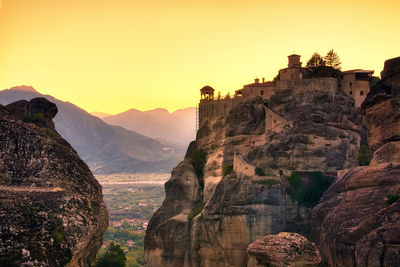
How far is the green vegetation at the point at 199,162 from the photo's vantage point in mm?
115375

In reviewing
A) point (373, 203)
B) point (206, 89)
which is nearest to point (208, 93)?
point (206, 89)

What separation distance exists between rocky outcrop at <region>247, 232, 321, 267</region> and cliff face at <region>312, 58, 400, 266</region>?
48.7ft

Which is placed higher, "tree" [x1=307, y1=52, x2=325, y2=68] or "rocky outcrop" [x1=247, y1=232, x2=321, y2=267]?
"tree" [x1=307, y1=52, x2=325, y2=68]

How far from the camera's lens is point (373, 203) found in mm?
56000

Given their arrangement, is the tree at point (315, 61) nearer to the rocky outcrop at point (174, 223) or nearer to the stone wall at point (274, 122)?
the stone wall at point (274, 122)

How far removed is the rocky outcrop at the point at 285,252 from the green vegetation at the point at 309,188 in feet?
177

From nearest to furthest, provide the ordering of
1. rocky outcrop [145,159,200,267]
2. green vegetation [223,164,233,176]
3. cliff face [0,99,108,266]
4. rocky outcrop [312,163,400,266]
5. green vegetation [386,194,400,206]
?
cliff face [0,99,108,266] < rocky outcrop [312,163,400,266] < green vegetation [386,194,400,206] < green vegetation [223,164,233,176] < rocky outcrop [145,159,200,267]

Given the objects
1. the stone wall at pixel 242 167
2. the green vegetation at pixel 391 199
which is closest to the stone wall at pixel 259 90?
the stone wall at pixel 242 167

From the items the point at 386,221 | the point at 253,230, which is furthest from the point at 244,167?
the point at 386,221

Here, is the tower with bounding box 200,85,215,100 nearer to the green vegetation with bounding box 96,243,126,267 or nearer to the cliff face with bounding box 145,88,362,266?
the cliff face with bounding box 145,88,362,266

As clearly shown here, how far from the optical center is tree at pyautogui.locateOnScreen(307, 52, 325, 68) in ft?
359

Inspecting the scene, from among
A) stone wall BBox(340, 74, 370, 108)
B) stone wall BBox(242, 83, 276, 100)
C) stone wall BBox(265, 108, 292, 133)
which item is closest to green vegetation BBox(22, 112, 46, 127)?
stone wall BBox(265, 108, 292, 133)

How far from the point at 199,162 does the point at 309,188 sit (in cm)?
3046

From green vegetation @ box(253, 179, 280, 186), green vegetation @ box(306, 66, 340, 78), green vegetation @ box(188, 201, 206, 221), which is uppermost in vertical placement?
green vegetation @ box(306, 66, 340, 78)
